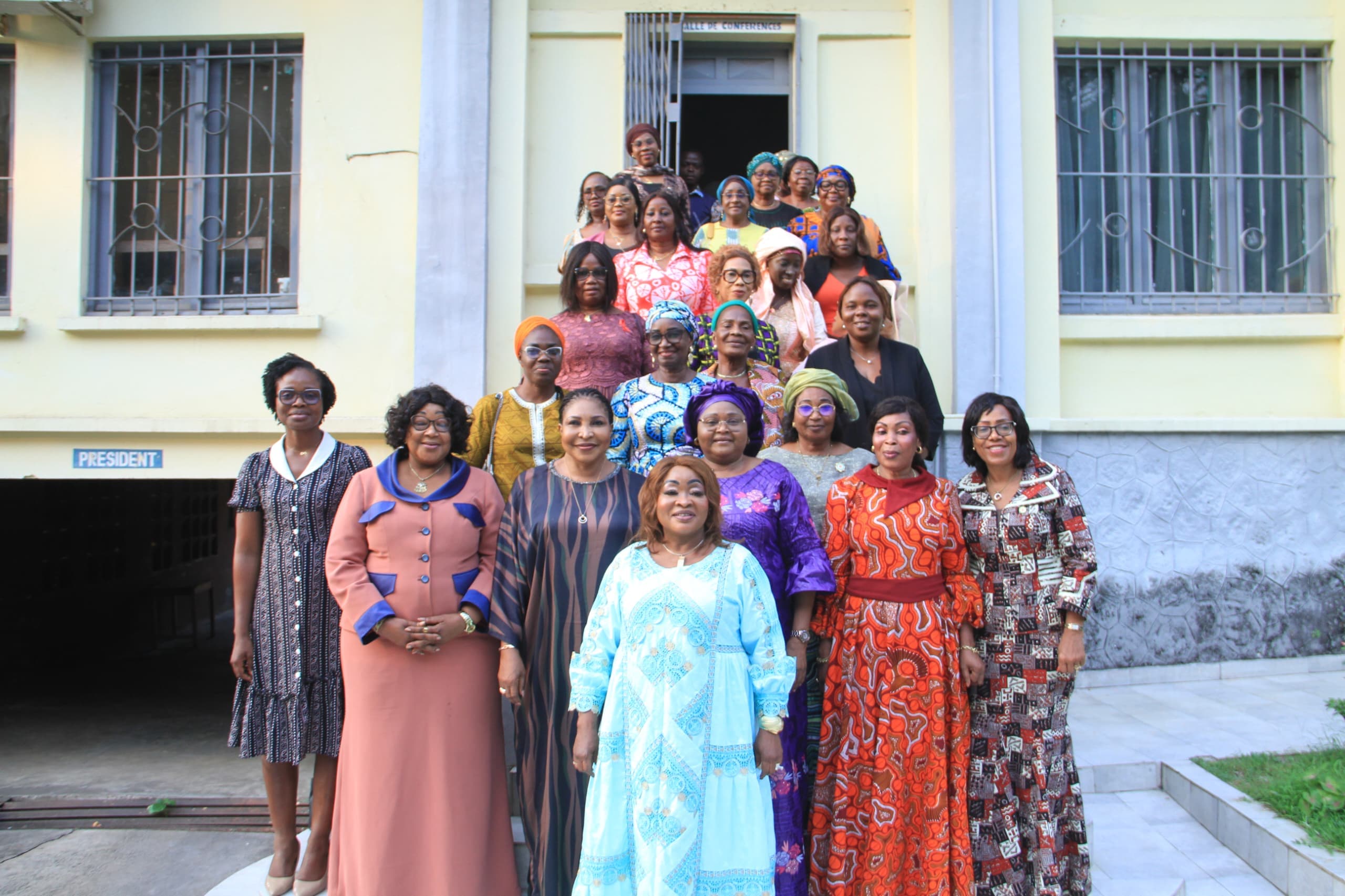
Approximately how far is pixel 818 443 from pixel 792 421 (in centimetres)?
14

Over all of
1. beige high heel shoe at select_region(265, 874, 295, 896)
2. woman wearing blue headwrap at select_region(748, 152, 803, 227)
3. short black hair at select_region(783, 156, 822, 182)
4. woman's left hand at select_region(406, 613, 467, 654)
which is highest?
short black hair at select_region(783, 156, 822, 182)

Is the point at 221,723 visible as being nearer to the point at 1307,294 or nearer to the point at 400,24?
the point at 400,24

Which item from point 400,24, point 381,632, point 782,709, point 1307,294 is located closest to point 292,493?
point 381,632

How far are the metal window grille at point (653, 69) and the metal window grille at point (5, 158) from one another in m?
4.44

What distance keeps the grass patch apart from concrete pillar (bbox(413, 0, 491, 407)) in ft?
15.6

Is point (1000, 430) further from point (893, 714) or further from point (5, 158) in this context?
point (5, 158)

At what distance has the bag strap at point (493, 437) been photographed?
3.80 meters

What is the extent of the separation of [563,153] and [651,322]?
307cm

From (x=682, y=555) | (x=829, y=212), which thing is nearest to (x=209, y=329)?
(x=829, y=212)

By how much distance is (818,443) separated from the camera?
11.4 feet

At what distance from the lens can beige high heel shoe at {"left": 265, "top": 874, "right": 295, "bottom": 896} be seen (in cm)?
354

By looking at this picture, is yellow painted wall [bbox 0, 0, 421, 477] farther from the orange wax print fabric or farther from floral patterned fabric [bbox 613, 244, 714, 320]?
the orange wax print fabric

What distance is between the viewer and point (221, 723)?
6.80 m

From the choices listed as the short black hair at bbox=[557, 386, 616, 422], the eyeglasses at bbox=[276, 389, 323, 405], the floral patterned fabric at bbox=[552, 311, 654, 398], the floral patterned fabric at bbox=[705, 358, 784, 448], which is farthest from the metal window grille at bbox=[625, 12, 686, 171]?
the short black hair at bbox=[557, 386, 616, 422]
